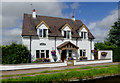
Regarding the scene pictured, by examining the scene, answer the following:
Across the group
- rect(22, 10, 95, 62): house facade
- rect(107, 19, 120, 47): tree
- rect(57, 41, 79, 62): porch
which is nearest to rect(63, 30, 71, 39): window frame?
rect(22, 10, 95, 62): house facade

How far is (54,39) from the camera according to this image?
21719 millimetres

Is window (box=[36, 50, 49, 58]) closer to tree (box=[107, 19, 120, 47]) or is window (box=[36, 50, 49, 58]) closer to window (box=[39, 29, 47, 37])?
window (box=[39, 29, 47, 37])

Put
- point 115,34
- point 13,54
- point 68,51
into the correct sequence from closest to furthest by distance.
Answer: point 13,54 → point 68,51 → point 115,34

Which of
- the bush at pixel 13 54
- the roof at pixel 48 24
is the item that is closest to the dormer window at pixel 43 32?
the roof at pixel 48 24

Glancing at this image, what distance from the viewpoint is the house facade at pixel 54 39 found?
20.1 meters

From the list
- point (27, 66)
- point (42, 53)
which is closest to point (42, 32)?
point (42, 53)

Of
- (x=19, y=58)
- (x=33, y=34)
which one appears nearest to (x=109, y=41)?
(x=33, y=34)

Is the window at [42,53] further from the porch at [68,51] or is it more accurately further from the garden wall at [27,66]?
the garden wall at [27,66]

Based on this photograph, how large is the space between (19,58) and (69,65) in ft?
23.9

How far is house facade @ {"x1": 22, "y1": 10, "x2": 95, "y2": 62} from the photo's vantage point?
793 inches

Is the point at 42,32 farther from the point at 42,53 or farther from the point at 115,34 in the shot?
the point at 115,34

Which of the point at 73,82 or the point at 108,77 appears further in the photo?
the point at 108,77

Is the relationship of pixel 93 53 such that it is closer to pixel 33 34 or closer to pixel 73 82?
pixel 33 34

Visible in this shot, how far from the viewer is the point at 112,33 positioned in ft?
101
